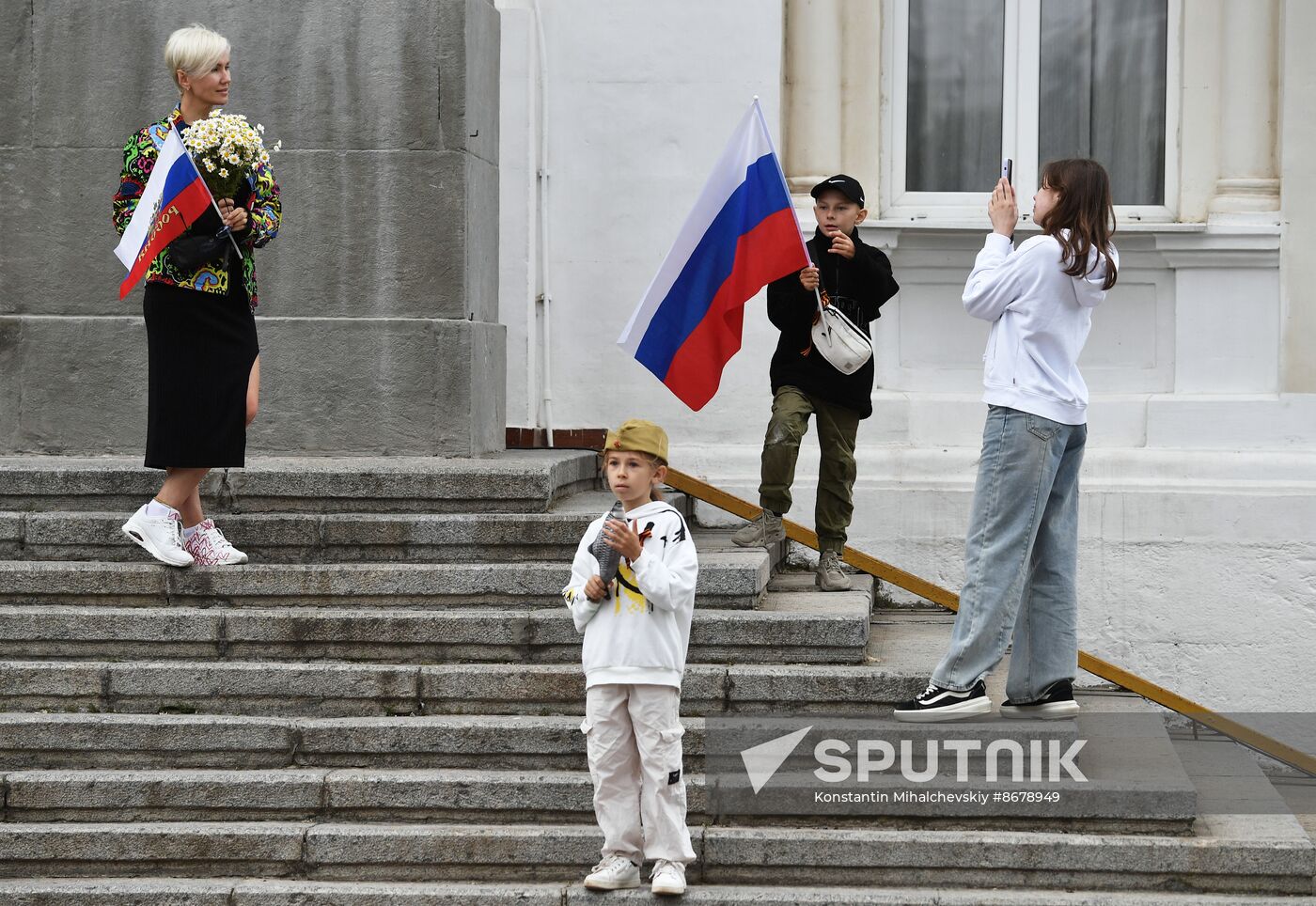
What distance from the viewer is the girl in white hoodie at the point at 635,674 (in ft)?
15.5

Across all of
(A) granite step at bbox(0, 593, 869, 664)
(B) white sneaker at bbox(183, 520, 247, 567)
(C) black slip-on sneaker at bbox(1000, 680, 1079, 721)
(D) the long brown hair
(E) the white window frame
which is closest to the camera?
(D) the long brown hair

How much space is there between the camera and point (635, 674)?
4.72m

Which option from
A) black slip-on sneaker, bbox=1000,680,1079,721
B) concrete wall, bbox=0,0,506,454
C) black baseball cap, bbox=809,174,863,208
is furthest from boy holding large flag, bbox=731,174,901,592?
concrete wall, bbox=0,0,506,454

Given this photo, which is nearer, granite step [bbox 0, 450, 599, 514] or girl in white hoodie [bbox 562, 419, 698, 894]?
girl in white hoodie [bbox 562, 419, 698, 894]

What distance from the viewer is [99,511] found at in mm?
6797

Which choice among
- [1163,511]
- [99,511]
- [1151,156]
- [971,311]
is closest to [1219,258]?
[1151,156]

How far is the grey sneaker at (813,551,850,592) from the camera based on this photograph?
686cm

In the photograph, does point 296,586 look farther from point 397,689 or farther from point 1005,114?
point 1005,114

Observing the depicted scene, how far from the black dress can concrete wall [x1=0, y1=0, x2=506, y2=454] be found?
4.00 ft

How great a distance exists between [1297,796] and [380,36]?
528 cm


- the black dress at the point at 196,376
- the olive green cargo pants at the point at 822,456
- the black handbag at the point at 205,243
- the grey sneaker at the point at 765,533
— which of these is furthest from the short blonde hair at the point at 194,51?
the grey sneaker at the point at 765,533

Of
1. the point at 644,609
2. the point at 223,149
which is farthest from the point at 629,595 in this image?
the point at 223,149

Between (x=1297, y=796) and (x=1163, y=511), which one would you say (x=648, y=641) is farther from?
(x=1163, y=511)

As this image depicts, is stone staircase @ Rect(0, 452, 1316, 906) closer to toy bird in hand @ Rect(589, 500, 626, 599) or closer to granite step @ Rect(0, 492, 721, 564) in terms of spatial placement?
granite step @ Rect(0, 492, 721, 564)
